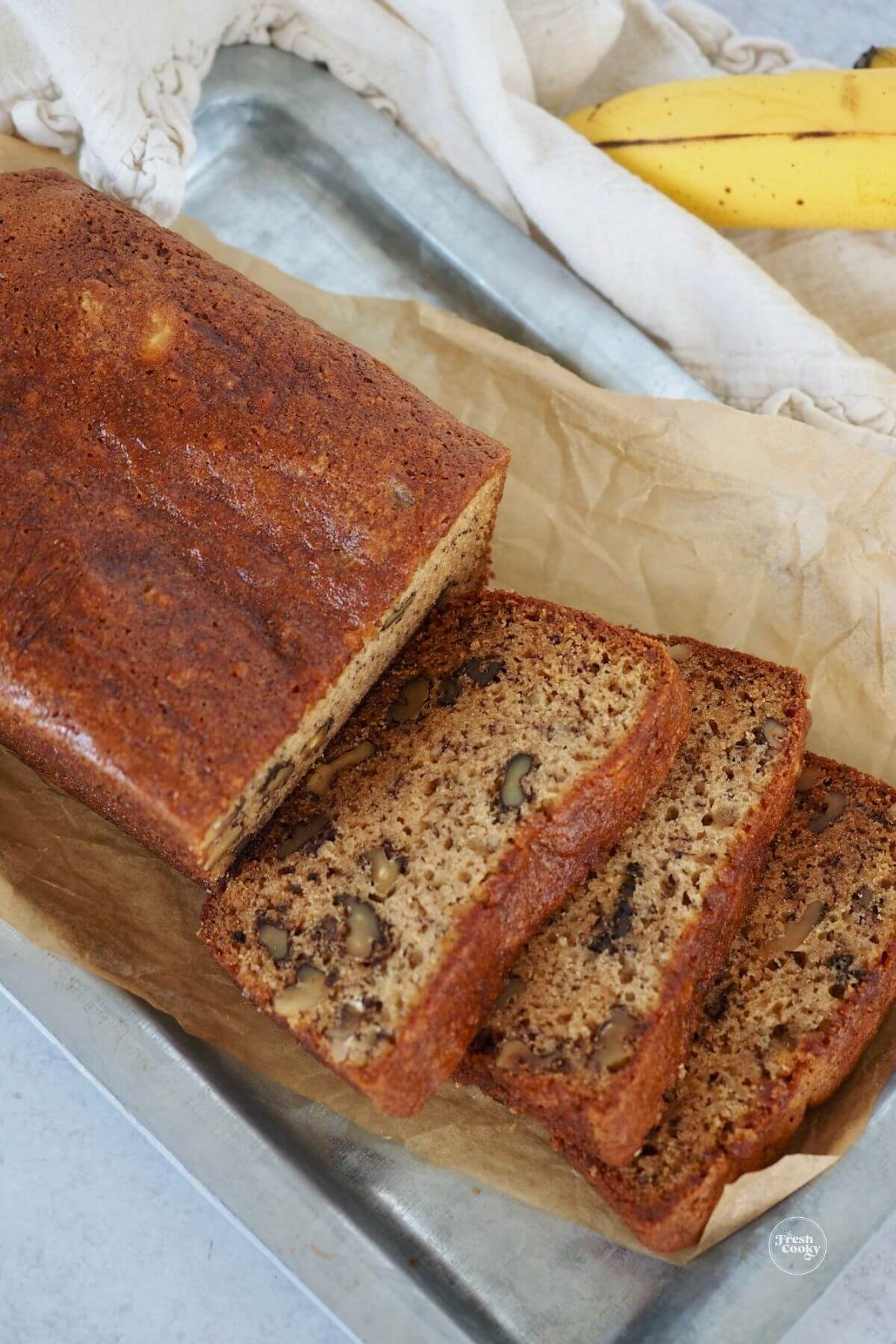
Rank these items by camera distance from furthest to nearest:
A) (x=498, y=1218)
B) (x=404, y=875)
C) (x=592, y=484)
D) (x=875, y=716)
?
(x=592, y=484) → (x=875, y=716) → (x=498, y=1218) → (x=404, y=875)

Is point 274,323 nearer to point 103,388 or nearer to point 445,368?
point 103,388

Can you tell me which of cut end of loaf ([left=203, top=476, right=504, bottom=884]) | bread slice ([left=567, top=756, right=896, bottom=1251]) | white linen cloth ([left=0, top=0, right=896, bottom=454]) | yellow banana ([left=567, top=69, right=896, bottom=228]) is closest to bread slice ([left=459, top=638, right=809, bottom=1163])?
bread slice ([left=567, top=756, right=896, bottom=1251])

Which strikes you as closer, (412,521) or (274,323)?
(412,521)

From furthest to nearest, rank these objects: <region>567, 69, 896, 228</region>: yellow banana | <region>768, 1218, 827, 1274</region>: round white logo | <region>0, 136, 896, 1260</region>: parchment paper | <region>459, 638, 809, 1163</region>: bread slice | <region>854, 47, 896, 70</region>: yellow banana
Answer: <region>854, 47, 896, 70</region>: yellow banana → <region>567, 69, 896, 228</region>: yellow banana → <region>0, 136, 896, 1260</region>: parchment paper → <region>768, 1218, 827, 1274</region>: round white logo → <region>459, 638, 809, 1163</region>: bread slice

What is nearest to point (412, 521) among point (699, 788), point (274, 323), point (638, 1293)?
point (274, 323)

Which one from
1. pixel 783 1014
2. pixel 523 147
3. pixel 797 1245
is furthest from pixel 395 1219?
pixel 523 147

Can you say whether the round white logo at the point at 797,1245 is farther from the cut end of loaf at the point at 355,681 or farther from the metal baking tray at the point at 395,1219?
the cut end of loaf at the point at 355,681

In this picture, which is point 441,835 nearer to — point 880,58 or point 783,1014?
point 783,1014

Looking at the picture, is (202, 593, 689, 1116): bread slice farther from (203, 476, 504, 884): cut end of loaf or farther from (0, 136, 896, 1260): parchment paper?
(0, 136, 896, 1260): parchment paper
